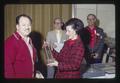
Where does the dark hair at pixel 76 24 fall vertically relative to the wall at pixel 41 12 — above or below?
below

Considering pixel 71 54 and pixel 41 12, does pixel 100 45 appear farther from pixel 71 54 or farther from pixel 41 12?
pixel 41 12

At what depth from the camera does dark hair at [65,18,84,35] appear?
10.2ft

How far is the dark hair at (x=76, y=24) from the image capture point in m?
3.12

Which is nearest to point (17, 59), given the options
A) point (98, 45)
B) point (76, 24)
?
point (76, 24)

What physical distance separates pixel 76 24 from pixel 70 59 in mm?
318

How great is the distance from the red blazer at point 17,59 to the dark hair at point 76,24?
42cm

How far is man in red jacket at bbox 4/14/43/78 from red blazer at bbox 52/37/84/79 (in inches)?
9.2

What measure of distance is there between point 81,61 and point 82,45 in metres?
0.14

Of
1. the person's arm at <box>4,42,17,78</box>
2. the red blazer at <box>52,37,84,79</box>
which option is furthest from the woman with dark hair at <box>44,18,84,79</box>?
the person's arm at <box>4,42,17,78</box>

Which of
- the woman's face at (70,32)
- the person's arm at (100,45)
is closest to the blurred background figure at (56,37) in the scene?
the woman's face at (70,32)

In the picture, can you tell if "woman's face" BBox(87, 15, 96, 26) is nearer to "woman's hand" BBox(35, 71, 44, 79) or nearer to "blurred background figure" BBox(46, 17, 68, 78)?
"blurred background figure" BBox(46, 17, 68, 78)

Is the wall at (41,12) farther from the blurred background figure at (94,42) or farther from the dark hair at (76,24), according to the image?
the blurred background figure at (94,42)
